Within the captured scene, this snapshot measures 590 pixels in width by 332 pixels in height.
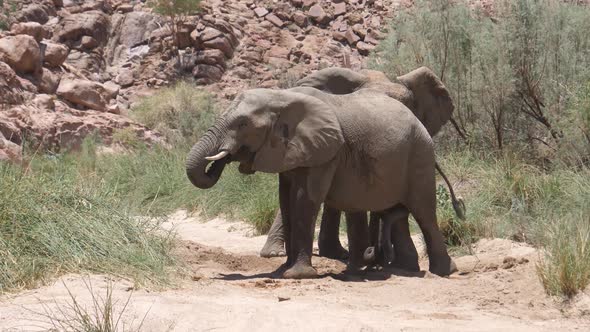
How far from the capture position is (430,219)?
823 cm

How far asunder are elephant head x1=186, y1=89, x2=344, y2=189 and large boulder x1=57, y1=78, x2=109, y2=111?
1181cm

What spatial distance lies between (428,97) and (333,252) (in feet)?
6.46

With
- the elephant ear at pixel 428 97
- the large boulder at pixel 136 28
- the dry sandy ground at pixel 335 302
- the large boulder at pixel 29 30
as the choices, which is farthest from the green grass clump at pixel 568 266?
the large boulder at pixel 136 28

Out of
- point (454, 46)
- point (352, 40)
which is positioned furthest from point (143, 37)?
point (454, 46)

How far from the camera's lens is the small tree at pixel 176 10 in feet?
84.5

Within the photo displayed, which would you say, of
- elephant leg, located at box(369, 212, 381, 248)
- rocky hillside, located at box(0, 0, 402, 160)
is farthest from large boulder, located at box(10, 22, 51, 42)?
elephant leg, located at box(369, 212, 381, 248)

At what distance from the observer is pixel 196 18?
27.2 meters

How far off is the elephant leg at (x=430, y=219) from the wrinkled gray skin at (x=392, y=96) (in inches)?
6.8

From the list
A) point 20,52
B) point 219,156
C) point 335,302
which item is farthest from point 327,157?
point 20,52

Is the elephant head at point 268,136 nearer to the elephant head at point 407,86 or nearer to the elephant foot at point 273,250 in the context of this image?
the elephant head at point 407,86

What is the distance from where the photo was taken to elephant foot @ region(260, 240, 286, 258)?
9148 millimetres

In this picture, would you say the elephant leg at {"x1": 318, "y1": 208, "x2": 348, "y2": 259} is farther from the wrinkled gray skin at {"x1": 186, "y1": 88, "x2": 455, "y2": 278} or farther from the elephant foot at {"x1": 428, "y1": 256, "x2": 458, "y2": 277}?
the elephant foot at {"x1": 428, "y1": 256, "x2": 458, "y2": 277}

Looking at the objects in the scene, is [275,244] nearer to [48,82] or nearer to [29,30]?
[48,82]

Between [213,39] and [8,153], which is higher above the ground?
[213,39]
